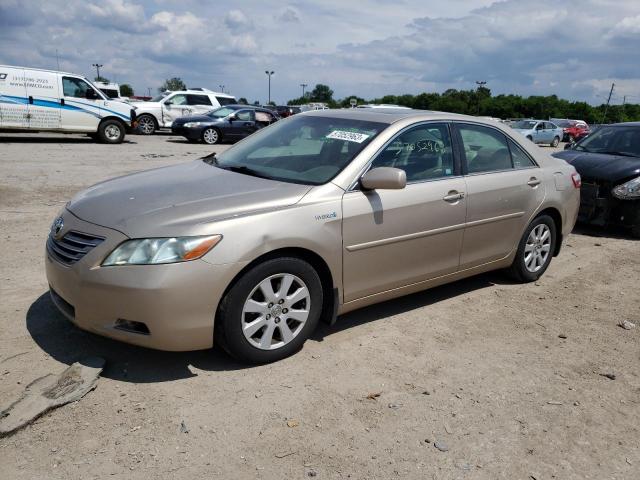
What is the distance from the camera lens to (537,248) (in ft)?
18.2

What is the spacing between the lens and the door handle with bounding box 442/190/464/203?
4.47 meters

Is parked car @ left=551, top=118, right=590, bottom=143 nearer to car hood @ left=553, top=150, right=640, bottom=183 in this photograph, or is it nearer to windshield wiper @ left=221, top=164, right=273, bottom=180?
car hood @ left=553, top=150, right=640, bottom=183

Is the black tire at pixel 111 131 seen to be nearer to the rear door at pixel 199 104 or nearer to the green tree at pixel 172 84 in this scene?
the rear door at pixel 199 104

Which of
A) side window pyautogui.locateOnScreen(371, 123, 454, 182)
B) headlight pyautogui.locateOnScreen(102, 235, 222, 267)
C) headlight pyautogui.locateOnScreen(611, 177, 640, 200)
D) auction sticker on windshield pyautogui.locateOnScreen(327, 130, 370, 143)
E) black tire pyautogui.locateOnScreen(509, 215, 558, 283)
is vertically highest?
auction sticker on windshield pyautogui.locateOnScreen(327, 130, 370, 143)

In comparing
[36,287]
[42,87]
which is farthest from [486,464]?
[42,87]

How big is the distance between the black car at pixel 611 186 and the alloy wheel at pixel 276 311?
558cm

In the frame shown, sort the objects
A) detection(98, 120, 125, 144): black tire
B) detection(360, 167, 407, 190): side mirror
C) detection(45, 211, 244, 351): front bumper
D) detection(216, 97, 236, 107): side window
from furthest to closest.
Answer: detection(216, 97, 236, 107): side window < detection(98, 120, 125, 144): black tire < detection(360, 167, 407, 190): side mirror < detection(45, 211, 244, 351): front bumper

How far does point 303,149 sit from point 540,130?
1125 inches

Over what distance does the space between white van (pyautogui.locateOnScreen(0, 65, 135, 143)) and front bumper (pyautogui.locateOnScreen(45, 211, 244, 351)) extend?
1426 cm

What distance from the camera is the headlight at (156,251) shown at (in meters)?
3.23

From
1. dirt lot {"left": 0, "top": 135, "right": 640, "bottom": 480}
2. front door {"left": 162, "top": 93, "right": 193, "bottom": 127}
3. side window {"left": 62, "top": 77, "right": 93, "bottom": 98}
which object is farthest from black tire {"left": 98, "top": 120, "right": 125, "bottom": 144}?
dirt lot {"left": 0, "top": 135, "right": 640, "bottom": 480}

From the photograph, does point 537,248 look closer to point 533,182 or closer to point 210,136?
point 533,182

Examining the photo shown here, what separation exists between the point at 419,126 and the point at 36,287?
3368 millimetres

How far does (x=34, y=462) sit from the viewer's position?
8.76ft
